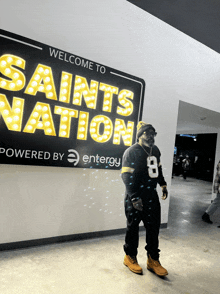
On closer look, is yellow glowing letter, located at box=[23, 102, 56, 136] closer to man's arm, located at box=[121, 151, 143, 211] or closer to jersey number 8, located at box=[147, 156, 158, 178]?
man's arm, located at box=[121, 151, 143, 211]

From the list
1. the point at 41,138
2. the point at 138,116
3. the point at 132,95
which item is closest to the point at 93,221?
the point at 41,138

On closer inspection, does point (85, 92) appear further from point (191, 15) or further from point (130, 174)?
point (191, 15)

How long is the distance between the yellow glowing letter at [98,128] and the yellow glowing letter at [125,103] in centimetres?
27

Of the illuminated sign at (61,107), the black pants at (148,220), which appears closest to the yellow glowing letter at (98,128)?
the illuminated sign at (61,107)

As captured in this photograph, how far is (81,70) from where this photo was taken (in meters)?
3.20

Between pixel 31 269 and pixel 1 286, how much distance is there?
371 mm

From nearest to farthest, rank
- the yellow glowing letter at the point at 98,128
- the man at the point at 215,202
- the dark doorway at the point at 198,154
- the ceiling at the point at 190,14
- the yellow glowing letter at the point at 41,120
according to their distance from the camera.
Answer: the yellow glowing letter at the point at 41,120 < the yellow glowing letter at the point at 98,128 < the ceiling at the point at 190,14 < the man at the point at 215,202 < the dark doorway at the point at 198,154

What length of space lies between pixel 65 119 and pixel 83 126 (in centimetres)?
28

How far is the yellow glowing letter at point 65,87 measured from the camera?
3.05 m

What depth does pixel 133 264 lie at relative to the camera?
8.53 ft

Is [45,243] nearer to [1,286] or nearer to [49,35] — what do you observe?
[1,286]

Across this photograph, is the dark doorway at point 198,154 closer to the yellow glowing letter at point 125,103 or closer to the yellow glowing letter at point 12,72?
the yellow glowing letter at point 125,103

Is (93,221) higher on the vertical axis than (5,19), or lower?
lower

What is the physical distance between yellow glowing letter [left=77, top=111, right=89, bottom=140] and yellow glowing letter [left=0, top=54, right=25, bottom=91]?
837 mm
